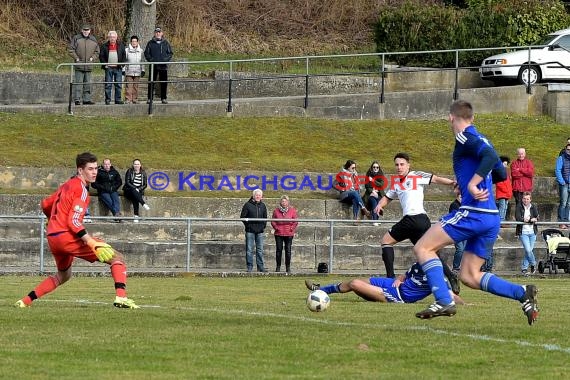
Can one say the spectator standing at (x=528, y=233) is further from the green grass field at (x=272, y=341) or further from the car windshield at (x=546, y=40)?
the car windshield at (x=546, y=40)

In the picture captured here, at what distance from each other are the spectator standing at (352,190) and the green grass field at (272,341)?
1186 cm

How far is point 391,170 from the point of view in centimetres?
3011

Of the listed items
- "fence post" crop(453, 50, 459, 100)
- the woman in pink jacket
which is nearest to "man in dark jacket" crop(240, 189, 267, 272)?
the woman in pink jacket

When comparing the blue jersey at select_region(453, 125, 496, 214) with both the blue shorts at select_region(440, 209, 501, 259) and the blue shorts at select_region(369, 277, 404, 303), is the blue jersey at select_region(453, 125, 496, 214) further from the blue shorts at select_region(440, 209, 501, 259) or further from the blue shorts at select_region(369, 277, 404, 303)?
the blue shorts at select_region(369, 277, 404, 303)

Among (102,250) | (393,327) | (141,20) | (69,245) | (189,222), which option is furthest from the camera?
(141,20)

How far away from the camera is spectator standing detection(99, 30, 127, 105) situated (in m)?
33.3

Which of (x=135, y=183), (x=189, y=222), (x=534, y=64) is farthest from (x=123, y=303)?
(x=534, y=64)

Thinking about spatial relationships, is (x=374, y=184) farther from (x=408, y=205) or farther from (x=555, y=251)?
(x=408, y=205)

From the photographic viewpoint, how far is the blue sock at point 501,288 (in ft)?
39.1

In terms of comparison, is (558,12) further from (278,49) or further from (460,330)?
(460,330)

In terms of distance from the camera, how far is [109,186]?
27266mm

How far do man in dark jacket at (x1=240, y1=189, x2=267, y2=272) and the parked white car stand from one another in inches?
493

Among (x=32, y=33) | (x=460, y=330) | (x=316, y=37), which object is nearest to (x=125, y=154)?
(x=32, y=33)

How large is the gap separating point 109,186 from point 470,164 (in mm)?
16283
